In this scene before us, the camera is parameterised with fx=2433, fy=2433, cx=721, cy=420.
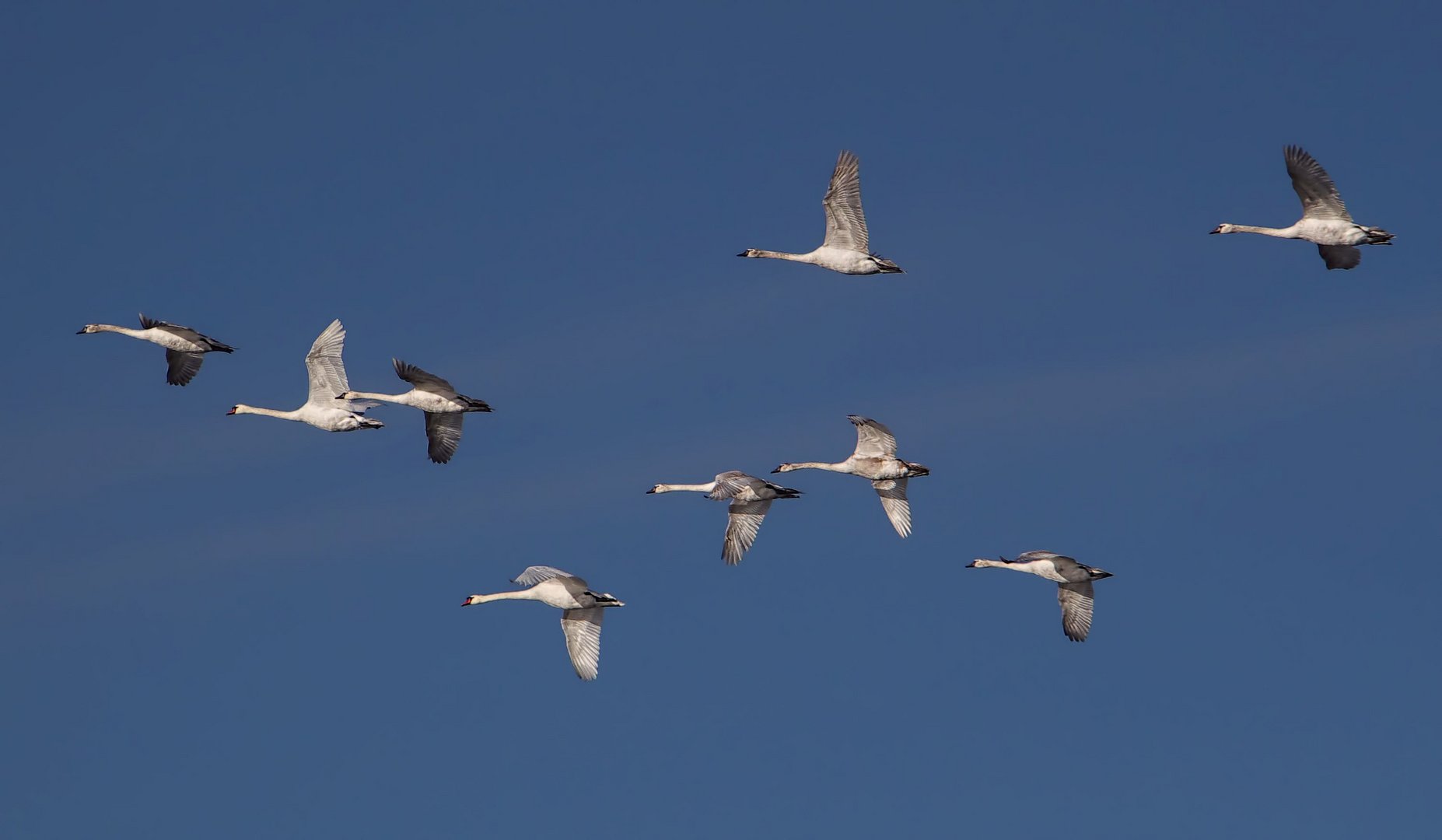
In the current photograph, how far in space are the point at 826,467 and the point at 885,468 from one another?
2700 mm

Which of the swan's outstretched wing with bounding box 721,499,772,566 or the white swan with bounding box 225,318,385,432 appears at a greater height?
the white swan with bounding box 225,318,385,432

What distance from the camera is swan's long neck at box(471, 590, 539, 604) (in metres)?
72.6

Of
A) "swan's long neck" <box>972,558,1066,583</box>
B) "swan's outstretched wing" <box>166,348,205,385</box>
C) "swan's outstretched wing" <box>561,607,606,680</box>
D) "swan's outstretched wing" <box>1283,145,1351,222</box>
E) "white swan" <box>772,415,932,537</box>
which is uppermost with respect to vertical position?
"swan's outstretched wing" <box>1283,145,1351,222</box>

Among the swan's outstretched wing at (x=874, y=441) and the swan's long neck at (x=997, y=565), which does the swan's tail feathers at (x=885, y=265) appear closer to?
the swan's outstretched wing at (x=874, y=441)

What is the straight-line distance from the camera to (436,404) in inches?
2940

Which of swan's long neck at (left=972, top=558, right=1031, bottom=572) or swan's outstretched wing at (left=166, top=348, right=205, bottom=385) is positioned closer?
swan's long neck at (left=972, top=558, right=1031, bottom=572)

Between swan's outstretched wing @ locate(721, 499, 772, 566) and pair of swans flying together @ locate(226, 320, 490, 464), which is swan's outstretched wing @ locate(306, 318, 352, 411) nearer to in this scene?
pair of swans flying together @ locate(226, 320, 490, 464)

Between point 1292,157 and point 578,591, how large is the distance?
25056 millimetres

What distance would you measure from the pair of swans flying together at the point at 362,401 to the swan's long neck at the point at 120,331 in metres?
8.45

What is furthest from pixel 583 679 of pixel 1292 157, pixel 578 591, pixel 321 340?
pixel 1292 157

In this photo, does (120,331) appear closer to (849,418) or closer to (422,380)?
(422,380)

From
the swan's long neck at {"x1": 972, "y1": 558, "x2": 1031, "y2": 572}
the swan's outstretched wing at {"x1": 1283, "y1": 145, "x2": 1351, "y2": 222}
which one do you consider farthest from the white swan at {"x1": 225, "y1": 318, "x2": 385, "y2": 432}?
the swan's outstretched wing at {"x1": 1283, "y1": 145, "x2": 1351, "y2": 222}

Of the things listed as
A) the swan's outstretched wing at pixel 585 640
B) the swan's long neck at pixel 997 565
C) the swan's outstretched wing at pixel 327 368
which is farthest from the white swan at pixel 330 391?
the swan's long neck at pixel 997 565

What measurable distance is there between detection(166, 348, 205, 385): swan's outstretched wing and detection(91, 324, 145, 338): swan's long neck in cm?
161
